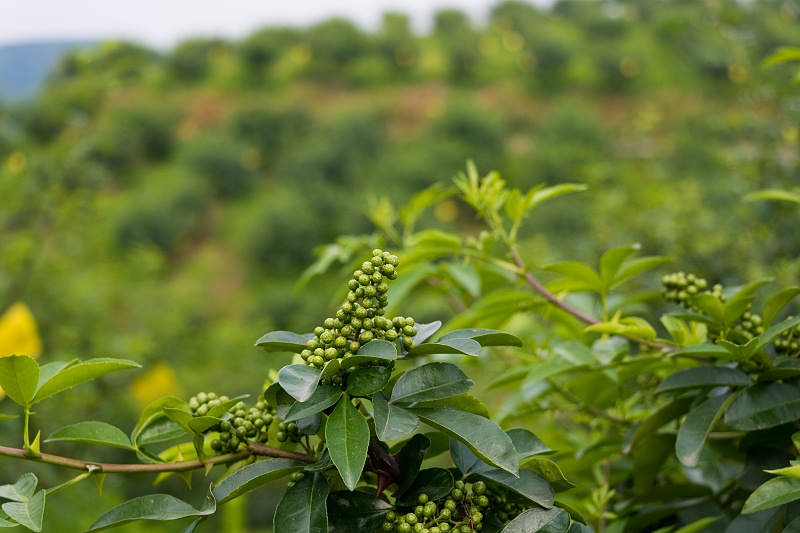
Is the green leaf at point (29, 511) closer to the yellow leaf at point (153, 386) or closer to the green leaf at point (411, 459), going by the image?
the green leaf at point (411, 459)

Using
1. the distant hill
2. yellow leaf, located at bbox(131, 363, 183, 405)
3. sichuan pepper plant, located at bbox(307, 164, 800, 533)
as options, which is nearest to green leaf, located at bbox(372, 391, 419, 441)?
sichuan pepper plant, located at bbox(307, 164, 800, 533)

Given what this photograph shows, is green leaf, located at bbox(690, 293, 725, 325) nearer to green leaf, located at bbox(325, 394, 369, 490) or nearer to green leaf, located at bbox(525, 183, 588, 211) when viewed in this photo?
green leaf, located at bbox(525, 183, 588, 211)

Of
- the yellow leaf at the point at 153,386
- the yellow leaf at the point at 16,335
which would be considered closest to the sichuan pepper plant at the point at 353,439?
the yellow leaf at the point at 16,335

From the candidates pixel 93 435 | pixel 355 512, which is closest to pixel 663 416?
pixel 355 512

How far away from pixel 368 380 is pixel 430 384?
0.12ft

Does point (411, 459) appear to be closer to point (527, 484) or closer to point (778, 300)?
point (527, 484)

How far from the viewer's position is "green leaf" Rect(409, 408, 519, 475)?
0.33 meters

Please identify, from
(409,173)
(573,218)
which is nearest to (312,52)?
(409,173)

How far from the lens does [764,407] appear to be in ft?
1.45

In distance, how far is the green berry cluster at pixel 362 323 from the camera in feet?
1.15

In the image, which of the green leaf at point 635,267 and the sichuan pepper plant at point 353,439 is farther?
the green leaf at point 635,267

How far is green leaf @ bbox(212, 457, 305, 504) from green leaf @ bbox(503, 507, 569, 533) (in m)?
0.12

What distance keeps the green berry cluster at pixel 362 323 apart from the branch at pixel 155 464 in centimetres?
7

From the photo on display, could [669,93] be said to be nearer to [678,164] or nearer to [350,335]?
[678,164]
